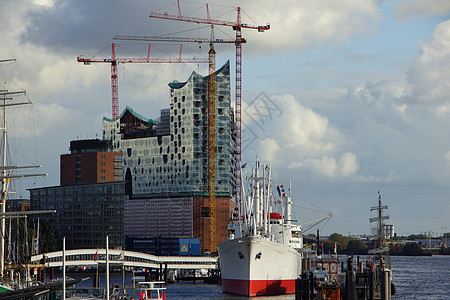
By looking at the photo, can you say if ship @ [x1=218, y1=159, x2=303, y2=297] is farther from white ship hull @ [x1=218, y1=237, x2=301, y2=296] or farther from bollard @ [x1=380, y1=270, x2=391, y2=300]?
bollard @ [x1=380, y1=270, x2=391, y2=300]

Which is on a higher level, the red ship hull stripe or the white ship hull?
the white ship hull

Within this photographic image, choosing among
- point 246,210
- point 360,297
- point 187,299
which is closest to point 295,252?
point 246,210

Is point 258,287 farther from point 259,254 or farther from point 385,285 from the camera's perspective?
point 385,285

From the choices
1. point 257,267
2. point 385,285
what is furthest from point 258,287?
point 385,285

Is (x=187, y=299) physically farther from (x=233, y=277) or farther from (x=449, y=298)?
(x=449, y=298)

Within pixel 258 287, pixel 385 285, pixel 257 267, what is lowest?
pixel 258 287

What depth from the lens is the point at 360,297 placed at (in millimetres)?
93125

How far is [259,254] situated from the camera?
108m

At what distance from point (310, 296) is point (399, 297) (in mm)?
37471

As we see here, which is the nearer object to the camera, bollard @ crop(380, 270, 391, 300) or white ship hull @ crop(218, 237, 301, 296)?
bollard @ crop(380, 270, 391, 300)

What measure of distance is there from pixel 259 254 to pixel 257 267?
1920 millimetres

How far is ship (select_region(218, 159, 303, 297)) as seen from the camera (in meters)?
108

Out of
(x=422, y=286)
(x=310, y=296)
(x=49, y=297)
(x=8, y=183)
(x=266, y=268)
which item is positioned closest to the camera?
(x=49, y=297)

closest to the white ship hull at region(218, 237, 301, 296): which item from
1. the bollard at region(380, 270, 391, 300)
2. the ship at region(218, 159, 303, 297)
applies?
the ship at region(218, 159, 303, 297)
